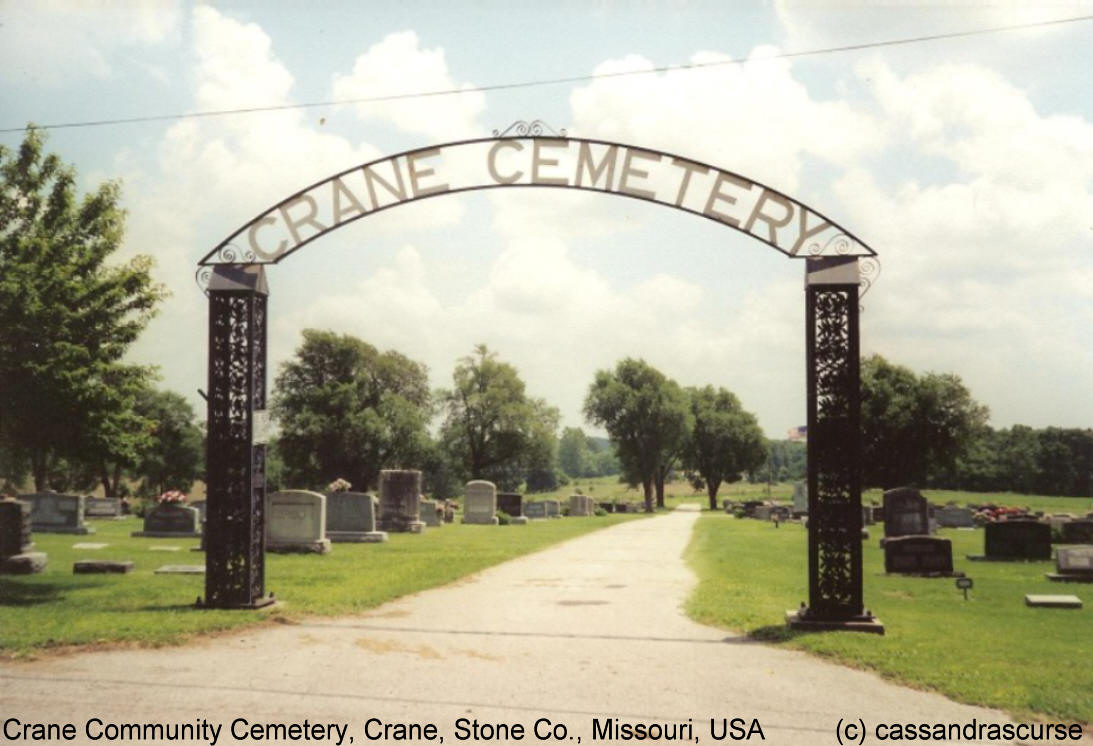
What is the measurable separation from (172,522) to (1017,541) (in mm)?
23939

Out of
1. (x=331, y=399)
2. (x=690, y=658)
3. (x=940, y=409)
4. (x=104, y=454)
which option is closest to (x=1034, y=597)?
(x=690, y=658)

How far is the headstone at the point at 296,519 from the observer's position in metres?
20.5

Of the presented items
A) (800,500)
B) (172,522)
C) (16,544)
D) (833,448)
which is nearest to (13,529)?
(16,544)

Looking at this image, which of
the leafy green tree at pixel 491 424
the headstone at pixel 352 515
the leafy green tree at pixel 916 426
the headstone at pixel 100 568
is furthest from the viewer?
the leafy green tree at pixel 491 424

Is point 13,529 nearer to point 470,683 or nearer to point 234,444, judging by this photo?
point 234,444

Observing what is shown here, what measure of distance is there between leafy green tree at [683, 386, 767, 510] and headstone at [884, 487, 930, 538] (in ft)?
172

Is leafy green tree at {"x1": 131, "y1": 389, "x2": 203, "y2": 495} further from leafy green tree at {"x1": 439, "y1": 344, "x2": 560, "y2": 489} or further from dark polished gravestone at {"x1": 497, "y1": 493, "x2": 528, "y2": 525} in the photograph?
dark polished gravestone at {"x1": 497, "y1": 493, "x2": 528, "y2": 525}

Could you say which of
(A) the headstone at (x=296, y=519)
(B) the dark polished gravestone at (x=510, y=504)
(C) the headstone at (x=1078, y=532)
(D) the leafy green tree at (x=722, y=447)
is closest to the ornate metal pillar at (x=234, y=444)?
(A) the headstone at (x=296, y=519)

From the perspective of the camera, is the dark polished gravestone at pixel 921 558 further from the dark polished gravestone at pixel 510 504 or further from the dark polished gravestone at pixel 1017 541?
the dark polished gravestone at pixel 510 504

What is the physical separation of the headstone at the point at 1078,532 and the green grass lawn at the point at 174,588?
53.7ft

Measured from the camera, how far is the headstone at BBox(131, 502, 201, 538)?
2741 cm

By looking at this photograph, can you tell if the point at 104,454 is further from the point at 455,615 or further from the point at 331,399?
the point at 331,399

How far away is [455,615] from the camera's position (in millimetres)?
11141

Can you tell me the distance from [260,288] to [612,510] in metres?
54.8
